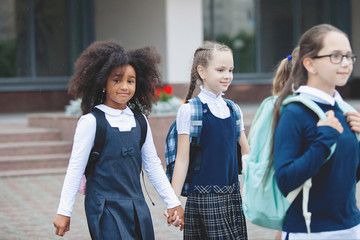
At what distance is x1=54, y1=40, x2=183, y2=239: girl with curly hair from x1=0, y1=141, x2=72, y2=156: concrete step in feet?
22.7

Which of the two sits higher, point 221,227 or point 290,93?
point 290,93

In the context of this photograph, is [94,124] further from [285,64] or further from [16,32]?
[16,32]

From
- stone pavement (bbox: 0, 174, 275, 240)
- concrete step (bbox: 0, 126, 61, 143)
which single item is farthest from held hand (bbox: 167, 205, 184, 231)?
concrete step (bbox: 0, 126, 61, 143)

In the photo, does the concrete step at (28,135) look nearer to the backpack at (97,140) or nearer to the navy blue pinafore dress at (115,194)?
the backpack at (97,140)

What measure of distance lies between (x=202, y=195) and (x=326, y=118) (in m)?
1.67

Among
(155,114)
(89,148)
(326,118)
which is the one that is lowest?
(155,114)

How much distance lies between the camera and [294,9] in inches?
715

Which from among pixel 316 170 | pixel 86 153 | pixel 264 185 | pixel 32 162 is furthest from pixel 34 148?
pixel 316 170

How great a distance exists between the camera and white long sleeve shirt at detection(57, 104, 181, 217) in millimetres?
3584

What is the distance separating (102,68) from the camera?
377 cm

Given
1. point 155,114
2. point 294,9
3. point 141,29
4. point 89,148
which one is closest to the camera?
point 89,148

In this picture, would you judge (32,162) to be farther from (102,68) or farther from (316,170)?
(316,170)

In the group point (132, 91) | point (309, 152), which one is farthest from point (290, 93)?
point (132, 91)

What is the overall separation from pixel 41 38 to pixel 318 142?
14363 millimetres
